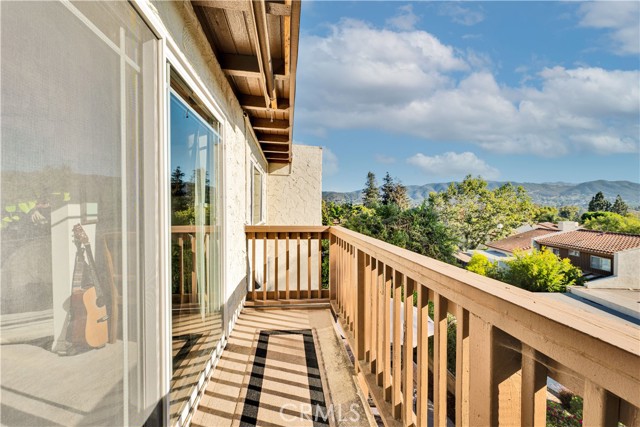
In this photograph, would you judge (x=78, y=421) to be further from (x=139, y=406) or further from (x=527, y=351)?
(x=527, y=351)

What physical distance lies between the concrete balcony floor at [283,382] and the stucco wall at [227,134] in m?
0.41

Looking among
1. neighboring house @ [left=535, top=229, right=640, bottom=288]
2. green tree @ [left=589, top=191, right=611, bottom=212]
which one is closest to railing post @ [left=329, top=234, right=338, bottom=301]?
neighboring house @ [left=535, top=229, right=640, bottom=288]

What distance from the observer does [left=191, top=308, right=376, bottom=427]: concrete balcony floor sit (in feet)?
6.17

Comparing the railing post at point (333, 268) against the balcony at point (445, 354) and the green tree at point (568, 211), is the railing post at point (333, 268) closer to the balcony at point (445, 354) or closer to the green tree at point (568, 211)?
the balcony at point (445, 354)

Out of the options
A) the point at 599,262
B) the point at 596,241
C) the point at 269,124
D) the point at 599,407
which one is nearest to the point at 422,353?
the point at 599,407

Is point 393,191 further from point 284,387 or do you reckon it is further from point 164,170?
point 164,170

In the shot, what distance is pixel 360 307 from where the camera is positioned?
2.21 meters

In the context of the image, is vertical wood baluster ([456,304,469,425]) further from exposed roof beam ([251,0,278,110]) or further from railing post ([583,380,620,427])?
exposed roof beam ([251,0,278,110])

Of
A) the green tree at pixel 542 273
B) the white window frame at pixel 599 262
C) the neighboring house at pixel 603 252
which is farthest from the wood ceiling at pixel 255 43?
the green tree at pixel 542 273

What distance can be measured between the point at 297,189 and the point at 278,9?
728 cm

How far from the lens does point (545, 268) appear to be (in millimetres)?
11867

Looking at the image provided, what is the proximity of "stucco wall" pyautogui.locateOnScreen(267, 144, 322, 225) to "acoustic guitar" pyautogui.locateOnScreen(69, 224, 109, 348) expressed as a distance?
7679 mm

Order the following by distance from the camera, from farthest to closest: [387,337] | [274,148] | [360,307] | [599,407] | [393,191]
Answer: [393,191] < [274,148] < [360,307] < [387,337] < [599,407]

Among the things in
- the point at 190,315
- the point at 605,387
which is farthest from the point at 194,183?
the point at 605,387
